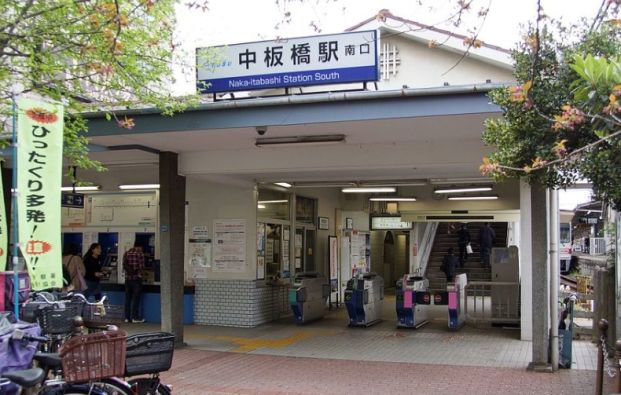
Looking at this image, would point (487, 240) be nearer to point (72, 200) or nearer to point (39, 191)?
point (72, 200)

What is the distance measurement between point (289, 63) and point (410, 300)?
550 centimetres

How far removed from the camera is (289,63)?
9.04 meters

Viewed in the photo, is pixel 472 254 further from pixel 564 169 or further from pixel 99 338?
pixel 99 338

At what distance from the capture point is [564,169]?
561cm

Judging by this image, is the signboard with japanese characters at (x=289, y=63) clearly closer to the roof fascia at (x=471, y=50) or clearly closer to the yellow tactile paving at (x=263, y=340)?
the roof fascia at (x=471, y=50)

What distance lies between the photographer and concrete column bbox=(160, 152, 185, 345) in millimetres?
10312

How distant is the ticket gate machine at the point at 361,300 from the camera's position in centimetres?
1230

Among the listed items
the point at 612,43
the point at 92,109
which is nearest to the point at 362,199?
the point at 92,109

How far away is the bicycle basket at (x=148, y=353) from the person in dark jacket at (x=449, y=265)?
52.1 feet

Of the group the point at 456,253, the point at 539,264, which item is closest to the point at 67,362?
the point at 539,264

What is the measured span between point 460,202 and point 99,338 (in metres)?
12.1

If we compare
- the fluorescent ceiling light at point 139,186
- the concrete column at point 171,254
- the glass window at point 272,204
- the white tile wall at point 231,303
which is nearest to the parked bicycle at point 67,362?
the concrete column at point 171,254

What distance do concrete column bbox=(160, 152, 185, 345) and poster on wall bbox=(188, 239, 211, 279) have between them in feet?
7.10

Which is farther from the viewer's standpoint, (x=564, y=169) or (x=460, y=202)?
(x=460, y=202)
